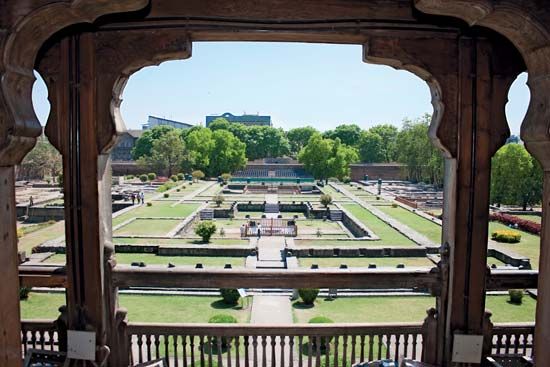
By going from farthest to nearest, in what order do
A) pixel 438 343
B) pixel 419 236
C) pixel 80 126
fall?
pixel 419 236, pixel 438 343, pixel 80 126

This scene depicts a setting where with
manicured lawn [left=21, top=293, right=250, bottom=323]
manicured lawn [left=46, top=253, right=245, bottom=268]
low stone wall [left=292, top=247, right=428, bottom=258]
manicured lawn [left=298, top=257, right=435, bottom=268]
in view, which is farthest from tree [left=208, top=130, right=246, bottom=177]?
manicured lawn [left=21, top=293, right=250, bottom=323]

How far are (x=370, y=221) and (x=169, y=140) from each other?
3471 cm

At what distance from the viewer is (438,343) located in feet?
11.1

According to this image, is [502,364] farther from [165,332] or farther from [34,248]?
[34,248]

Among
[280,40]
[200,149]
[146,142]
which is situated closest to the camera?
[280,40]

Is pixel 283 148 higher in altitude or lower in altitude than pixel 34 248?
higher

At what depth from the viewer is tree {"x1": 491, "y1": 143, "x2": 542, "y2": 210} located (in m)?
22.4

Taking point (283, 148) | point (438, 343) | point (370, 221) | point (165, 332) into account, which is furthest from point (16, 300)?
point (283, 148)

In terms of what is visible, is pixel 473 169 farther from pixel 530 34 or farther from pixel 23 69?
pixel 23 69

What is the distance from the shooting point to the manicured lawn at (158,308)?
9.91 metres

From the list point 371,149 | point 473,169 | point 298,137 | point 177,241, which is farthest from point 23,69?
point 298,137

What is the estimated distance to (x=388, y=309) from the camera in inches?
420

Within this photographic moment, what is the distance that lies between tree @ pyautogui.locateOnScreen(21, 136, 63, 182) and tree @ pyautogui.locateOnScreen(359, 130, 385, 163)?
48.2 metres

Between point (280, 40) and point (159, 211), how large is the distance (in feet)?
77.3
